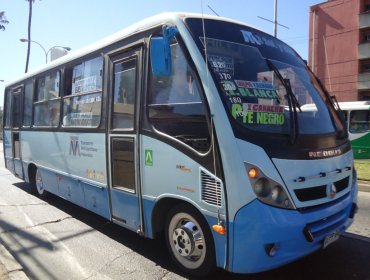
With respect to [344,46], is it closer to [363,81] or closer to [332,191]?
[363,81]

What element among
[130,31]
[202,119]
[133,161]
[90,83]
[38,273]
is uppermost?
[130,31]

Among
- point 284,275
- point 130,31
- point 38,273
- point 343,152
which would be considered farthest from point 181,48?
point 38,273

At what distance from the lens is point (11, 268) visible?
4633 mm

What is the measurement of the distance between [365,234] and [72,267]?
13.0ft

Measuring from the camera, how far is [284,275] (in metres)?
4.46

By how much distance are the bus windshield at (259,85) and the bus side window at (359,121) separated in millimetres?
15071

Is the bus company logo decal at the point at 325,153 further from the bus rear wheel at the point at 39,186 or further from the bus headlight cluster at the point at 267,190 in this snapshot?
the bus rear wheel at the point at 39,186

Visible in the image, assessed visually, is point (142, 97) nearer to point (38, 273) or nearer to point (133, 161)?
point (133, 161)

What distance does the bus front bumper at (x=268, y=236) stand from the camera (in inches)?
143

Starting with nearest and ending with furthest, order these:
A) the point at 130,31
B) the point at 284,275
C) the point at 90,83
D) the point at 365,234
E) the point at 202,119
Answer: the point at 202,119, the point at 284,275, the point at 130,31, the point at 365,234, the point at 90,83

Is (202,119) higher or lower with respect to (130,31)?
lower

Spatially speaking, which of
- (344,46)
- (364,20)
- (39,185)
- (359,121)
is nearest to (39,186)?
(39,185)

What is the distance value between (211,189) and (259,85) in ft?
3.88

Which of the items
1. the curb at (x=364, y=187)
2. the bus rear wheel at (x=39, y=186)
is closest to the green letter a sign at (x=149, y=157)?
the bus rear wheel at (x=39, y=186)
